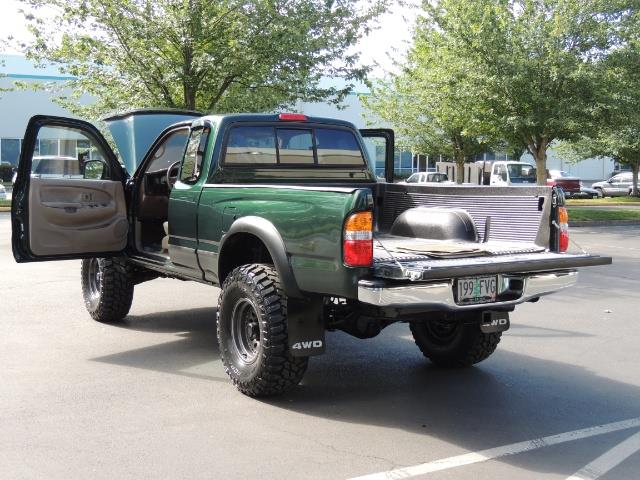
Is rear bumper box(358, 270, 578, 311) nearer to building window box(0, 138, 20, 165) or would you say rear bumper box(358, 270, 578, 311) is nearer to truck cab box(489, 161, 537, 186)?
truck cab box(489, 161, 537, 186)

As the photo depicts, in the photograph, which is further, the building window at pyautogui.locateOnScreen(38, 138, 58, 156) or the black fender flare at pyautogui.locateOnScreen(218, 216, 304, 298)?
the building window at pyautogui.locateOnScreen(38, 138, 58, 156)

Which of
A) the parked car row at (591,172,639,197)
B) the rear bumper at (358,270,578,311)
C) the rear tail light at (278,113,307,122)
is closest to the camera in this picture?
the rear bumper at (358,270,578,311)

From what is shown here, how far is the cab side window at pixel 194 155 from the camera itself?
6359 mm

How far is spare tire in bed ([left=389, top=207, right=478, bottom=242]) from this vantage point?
5.78 m

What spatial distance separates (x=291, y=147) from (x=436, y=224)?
60.3 inches

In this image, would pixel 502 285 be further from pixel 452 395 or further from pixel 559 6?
pixel 559 6

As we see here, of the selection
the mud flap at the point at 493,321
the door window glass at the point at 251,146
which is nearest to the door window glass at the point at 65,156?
the door window glass at the point at 251,146

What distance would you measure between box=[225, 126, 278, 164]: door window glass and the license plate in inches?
95.8

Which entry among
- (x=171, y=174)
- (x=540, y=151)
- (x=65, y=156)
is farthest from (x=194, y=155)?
(x=540, y=151)

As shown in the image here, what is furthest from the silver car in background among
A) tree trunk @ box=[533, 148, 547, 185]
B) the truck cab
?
tree trunk @ box=[533, 148, 547, 185]

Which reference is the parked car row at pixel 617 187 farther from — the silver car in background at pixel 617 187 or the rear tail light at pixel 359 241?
the rear tail light at pixel 359 241

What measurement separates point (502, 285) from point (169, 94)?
1462 cm

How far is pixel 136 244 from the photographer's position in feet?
24.2

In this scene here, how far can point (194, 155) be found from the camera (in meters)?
6.49
